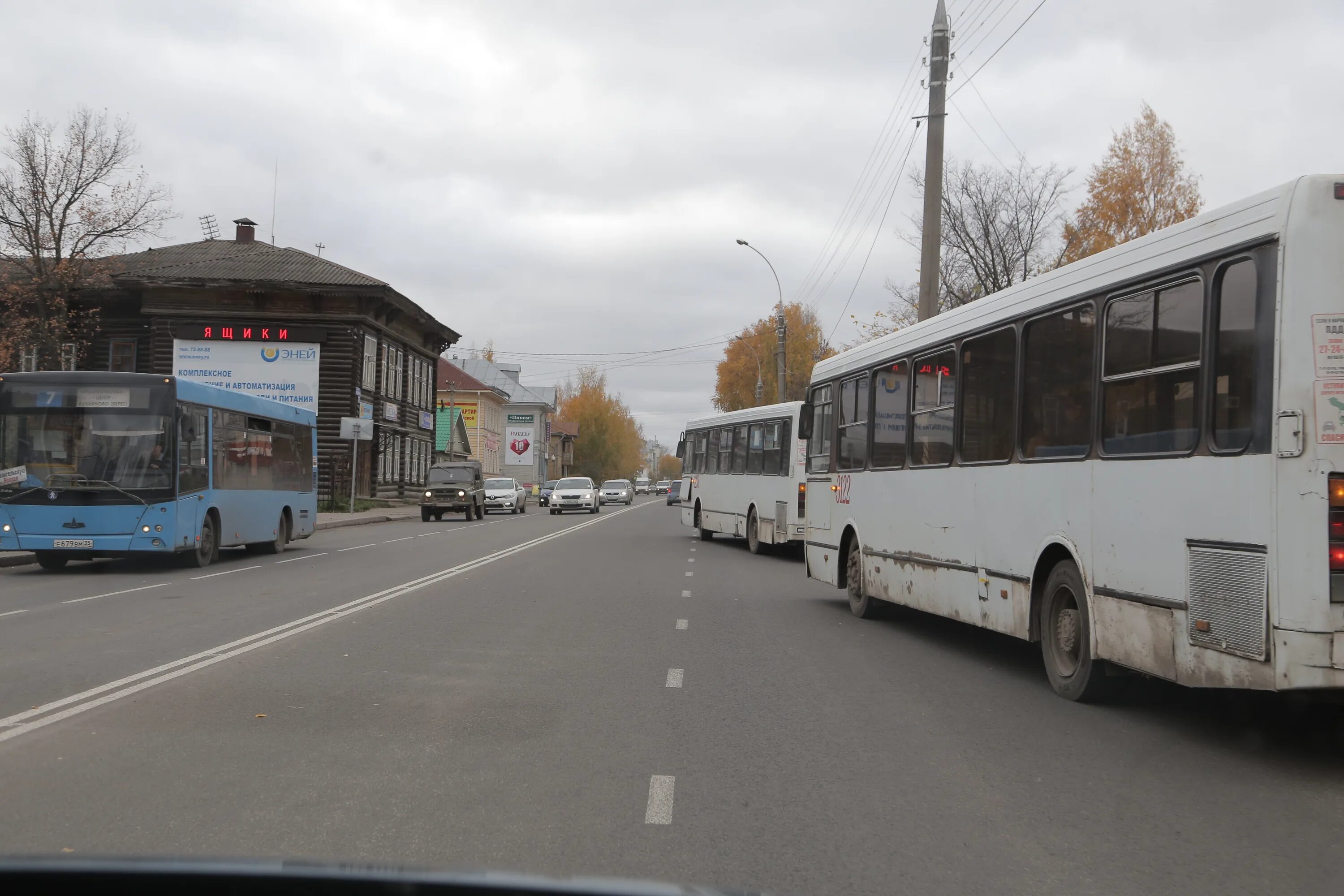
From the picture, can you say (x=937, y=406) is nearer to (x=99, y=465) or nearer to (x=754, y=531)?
(x=99, y=465)

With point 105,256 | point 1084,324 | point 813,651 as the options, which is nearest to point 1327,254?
point 1084,324

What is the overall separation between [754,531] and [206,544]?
11.0 m

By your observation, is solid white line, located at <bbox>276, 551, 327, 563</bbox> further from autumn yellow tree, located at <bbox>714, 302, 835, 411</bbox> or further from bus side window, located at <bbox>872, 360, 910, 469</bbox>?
autumn yellow tree, located at <bbox>714, 302, 835, 411</bbox>

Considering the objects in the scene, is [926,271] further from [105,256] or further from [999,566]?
[105,256]

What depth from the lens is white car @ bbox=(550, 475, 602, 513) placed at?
53000 millimetres

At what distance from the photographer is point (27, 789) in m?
5.62

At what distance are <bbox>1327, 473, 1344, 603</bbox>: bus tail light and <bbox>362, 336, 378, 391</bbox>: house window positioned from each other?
46840 mm

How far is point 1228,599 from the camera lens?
253 inches

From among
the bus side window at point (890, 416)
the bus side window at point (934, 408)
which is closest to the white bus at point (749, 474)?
the bus side window at point (890, 416)

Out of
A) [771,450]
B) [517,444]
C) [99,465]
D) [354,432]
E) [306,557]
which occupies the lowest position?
[306,557]

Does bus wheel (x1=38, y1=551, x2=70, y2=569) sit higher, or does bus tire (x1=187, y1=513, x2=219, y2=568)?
bus tire (x1=187, y1=513, x2=219, y2=568)

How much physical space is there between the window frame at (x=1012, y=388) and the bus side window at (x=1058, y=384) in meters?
0.08

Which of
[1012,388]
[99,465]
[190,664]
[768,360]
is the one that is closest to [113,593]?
[99,465]

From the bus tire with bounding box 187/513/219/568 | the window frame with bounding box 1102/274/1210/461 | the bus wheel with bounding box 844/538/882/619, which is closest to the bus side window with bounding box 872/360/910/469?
the bus wheel with bounding box 844/538/882/619
